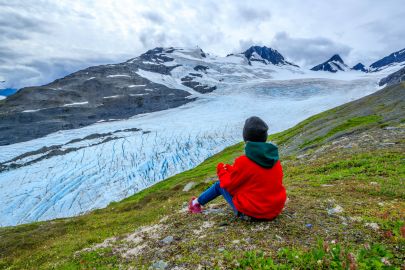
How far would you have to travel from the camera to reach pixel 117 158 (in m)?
58.8

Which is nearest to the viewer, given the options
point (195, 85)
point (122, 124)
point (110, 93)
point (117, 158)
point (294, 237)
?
point (294, 237)

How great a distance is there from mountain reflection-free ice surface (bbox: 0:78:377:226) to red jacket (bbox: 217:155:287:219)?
39082mm

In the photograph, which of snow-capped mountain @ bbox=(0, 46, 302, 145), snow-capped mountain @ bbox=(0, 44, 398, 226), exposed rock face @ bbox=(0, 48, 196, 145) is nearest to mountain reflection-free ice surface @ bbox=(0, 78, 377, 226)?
snow-capped mountain @ bbox=(0, 44, 398, 226)

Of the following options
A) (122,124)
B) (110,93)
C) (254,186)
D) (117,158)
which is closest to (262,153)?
(254,186)

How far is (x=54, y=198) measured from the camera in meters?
45.3

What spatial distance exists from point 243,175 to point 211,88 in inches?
5370

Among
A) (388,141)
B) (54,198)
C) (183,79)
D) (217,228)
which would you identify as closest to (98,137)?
(54,198)

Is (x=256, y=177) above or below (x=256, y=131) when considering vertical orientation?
below

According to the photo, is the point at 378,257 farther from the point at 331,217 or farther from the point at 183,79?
the point at 183,79

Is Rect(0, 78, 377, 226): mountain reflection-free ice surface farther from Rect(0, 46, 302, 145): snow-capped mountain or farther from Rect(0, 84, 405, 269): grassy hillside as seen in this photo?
Rect(0, 84, 405, 269): grassy hillside

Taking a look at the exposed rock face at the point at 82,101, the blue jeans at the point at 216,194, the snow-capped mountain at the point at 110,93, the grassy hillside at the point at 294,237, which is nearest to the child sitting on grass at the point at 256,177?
the blue jeans at the point at 216,194

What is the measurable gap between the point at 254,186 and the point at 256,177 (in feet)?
0.85

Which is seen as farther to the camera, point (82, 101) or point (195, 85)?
point (195, 85)

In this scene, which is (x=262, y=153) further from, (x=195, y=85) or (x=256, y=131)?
(x=195, y=85)
